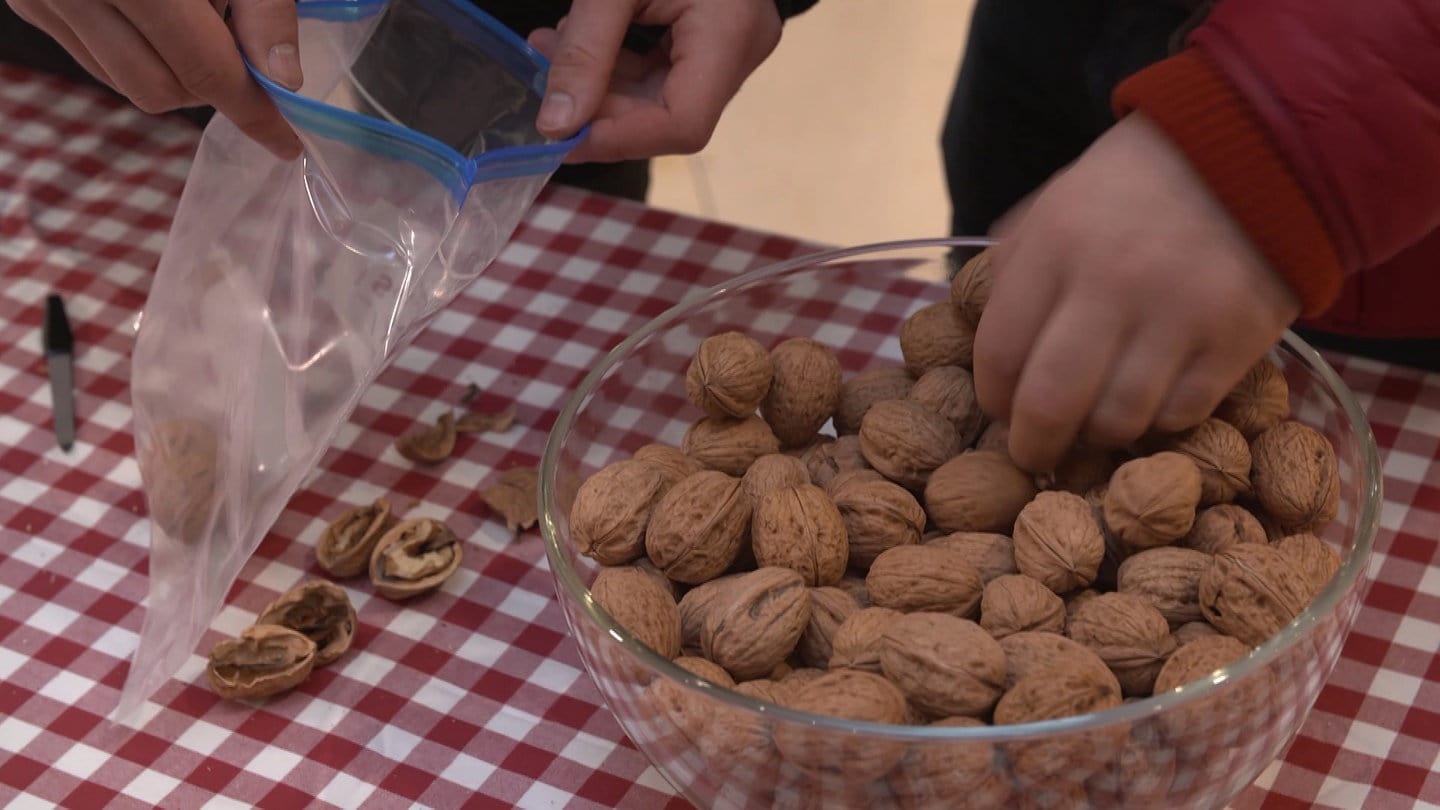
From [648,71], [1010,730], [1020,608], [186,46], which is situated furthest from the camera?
[648,71]

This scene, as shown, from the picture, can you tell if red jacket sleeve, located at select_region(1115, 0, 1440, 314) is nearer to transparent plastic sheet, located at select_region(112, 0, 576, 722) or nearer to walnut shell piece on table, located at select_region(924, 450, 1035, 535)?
walnut shell piece on table, located at select_region(924, 450, 1035, 535)

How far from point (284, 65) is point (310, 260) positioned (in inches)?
5.0

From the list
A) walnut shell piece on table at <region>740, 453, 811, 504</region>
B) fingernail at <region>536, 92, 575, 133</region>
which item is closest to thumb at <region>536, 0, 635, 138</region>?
fingernail at <region>536, 92, 575, 133</region>

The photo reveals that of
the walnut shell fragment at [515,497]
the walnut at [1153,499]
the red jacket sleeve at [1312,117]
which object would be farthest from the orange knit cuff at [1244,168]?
the walnut shell fragment at [515,497]

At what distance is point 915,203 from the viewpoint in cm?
223

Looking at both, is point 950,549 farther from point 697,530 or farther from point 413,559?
point 413,559

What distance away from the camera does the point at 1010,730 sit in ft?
1.82

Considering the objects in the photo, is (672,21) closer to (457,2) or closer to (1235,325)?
(457,2)

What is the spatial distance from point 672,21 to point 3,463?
54 cm

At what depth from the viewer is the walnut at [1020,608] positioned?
2.16 feet

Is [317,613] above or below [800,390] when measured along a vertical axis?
below

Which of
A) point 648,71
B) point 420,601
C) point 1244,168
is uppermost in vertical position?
point 1244,168

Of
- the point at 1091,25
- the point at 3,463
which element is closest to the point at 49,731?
the point at 3,463

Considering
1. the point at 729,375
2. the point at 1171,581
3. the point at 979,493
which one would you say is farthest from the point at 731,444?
the point at 1171,581
